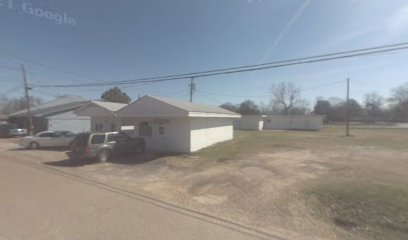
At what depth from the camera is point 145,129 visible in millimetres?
20812

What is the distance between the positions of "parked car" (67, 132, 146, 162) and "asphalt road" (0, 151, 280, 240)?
15.9 ft

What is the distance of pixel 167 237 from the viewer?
17.2 feet

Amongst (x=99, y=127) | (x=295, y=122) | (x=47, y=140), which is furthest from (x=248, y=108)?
(x=47, y=140)

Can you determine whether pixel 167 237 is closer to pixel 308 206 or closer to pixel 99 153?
pixel 308 206

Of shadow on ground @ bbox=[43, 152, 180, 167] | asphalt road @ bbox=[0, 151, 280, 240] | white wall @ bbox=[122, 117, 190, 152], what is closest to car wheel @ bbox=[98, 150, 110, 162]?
shadow on ground @ bbox=[43, 152, 180, 167]

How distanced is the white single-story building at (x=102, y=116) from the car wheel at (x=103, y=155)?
7.15m

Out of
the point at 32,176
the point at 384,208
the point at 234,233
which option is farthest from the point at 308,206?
the point at 32,176

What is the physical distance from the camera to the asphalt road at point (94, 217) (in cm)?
539

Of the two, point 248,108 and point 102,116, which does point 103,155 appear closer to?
point 102,116

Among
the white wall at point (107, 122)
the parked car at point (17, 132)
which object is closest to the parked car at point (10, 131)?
the parked car at point (17, 132)

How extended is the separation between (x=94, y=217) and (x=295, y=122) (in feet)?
181

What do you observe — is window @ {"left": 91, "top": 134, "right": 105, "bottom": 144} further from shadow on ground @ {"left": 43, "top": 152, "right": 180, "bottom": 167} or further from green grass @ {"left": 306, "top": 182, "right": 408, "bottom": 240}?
green grass @ {"left": 306, "top": 182, "right": 408, "bottom": 240}

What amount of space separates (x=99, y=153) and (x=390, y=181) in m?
13.0

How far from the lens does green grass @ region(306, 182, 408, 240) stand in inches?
228
